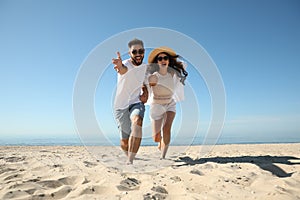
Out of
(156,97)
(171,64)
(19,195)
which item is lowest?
(19,195)

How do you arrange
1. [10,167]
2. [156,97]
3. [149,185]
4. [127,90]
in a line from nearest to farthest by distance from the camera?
[149,185]
[10,167]
[127,90]
[156,97]

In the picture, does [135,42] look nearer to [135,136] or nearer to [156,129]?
[135,136]

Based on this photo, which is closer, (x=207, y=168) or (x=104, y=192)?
(x=104, y=192)

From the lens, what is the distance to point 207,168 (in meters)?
3.54

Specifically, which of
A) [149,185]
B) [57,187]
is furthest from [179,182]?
[57,187]

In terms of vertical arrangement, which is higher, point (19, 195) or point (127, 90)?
point (127, 90)

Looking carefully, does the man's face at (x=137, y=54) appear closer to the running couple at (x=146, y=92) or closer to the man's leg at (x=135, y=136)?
the running couple at (x=146, y=92)

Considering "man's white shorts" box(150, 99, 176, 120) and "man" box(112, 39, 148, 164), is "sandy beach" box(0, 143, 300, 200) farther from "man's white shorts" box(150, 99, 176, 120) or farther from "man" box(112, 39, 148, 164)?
"man's white shorts" box(150, 99, 176, 120)

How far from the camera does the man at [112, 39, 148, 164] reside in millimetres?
4293

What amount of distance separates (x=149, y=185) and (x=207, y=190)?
633 mm

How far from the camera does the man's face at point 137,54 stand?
461 centimetres

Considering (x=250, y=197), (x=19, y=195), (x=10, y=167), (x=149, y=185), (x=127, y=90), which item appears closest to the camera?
(x=250, y=197)

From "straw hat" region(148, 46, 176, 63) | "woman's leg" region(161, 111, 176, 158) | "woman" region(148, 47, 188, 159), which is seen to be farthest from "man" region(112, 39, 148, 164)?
"woman's leg" region(161, 111, 176, 158)

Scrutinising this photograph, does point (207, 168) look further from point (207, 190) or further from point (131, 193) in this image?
point (131, 193)
